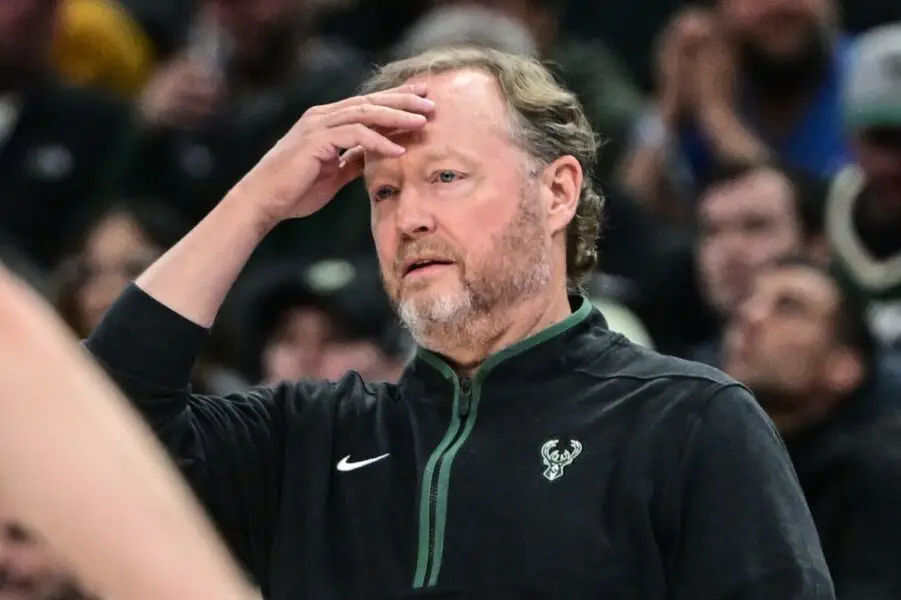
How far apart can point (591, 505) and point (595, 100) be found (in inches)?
150

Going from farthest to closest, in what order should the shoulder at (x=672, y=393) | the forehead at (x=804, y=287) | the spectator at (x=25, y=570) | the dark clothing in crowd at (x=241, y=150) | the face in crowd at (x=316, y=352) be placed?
the dark clothing in crowd at (x=241, y=150) → the face in crowd at (x=316, y=352) → the forehead at (x=804, y=287) → the spectator at (x=25, y=570) → the shoulder at (x=672, y=393)

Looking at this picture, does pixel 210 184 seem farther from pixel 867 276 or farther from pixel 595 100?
pixel 867 276

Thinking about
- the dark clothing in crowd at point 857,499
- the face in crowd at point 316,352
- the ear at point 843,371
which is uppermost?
the face in crowd at point 316,352

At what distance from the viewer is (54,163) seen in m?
6.35

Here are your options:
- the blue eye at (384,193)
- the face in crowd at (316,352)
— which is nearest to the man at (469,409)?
the blue eye at (384,193)

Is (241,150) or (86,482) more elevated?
(86,482)

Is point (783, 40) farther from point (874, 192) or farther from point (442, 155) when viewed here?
point (442, 155)

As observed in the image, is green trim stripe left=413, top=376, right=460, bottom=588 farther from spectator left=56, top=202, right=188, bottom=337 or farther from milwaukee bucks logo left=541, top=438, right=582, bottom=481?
spectator left=56, top=202, right=188, bottom=337

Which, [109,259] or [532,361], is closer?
[532,361]

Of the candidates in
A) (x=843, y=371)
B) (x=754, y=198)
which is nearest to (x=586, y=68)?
(x=754, y=198)

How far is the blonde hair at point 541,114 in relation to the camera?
2908mm

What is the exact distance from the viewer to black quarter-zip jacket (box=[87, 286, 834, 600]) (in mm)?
2518

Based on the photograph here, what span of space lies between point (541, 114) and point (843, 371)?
1736 mm

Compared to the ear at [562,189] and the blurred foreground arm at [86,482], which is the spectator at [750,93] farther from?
the blurred foreground arm at [86,482]
